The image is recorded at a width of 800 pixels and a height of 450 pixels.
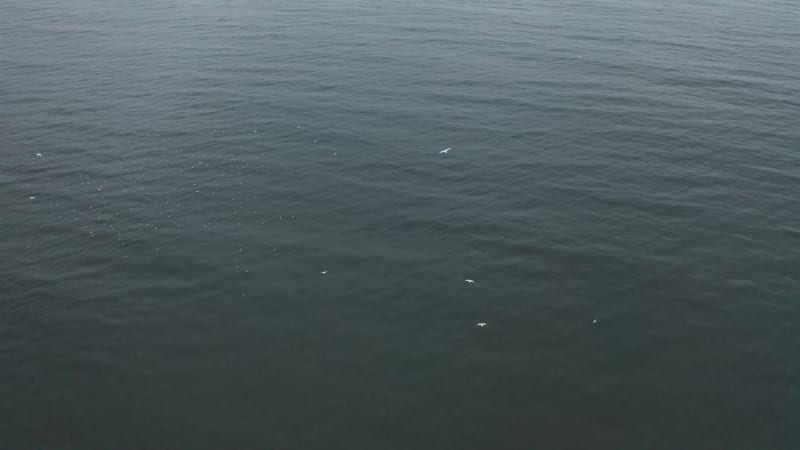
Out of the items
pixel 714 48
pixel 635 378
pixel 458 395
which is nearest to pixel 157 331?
pixel 458 395

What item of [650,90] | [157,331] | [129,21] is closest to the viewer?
[157,331]

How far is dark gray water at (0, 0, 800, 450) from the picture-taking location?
32.2 m

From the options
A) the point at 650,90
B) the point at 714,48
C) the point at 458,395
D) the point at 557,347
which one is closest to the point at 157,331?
the point at 458,395

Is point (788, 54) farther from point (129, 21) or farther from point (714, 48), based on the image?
point (129, 21)

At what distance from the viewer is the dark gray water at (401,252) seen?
32.2 m

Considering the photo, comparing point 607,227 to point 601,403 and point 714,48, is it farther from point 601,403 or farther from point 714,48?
point 714,48

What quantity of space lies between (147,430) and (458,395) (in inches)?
601

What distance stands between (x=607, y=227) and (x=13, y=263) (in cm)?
4028

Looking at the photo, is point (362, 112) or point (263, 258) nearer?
point (263, 258)

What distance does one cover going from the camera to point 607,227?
4597 centimetres

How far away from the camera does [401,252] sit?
144 feet

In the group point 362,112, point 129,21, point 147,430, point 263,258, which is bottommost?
point 147,430

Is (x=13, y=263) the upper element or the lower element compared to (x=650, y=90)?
lower

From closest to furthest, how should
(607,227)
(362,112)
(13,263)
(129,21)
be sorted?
(13,263), (607,227), (362,112), (129,21)
